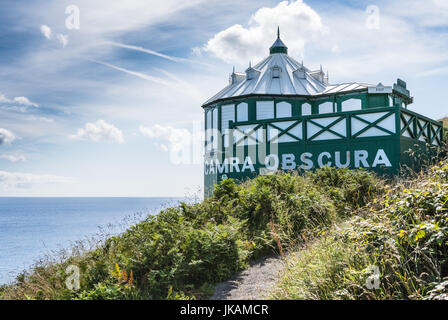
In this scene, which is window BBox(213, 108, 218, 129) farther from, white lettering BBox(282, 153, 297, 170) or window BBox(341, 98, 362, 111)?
white lettering BBox(282, 153, 297, 170)

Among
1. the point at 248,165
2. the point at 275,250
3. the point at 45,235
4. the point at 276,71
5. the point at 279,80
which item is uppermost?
the point at 276,71

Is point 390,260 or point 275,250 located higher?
point 390,260

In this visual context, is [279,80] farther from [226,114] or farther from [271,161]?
[271,161]

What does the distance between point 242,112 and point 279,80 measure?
3.87 metres

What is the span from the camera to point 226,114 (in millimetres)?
24281

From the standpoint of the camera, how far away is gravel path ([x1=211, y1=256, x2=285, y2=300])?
17.2ft

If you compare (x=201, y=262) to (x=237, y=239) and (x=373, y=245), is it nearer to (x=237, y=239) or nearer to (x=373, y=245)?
(x=237, y=239)

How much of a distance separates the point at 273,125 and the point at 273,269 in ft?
34.0

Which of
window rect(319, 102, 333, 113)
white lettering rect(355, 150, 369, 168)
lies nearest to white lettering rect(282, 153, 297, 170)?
white lettering rect(355, 150, 369, 168)

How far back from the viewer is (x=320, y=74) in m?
27.1

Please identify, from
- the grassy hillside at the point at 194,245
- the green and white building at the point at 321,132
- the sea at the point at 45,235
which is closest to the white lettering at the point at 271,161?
the green and white building at the point at 321,132

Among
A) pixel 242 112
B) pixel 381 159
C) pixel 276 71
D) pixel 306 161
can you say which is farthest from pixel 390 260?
pixel 276 71

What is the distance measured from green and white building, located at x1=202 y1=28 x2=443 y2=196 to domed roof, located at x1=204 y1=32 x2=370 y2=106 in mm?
150
